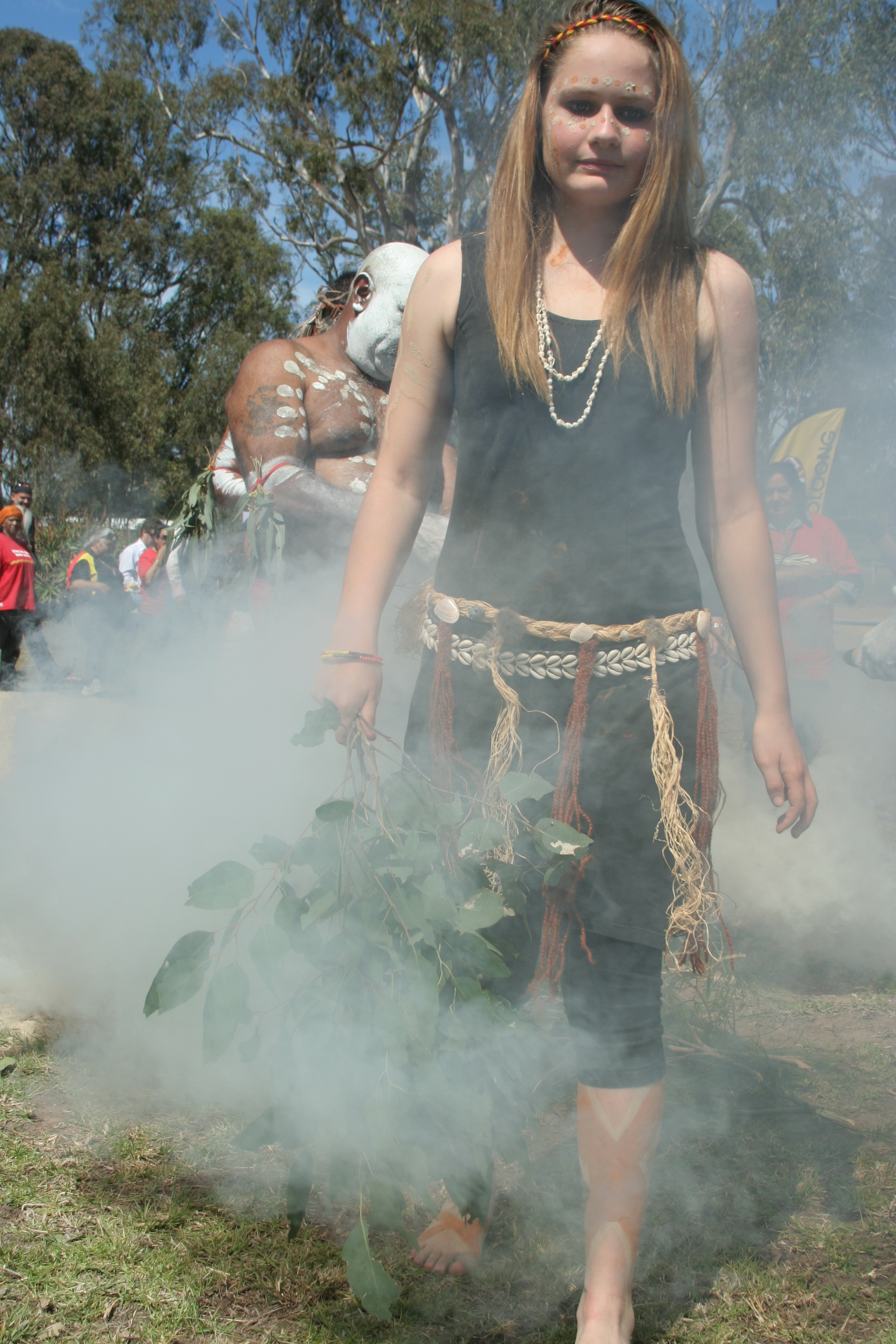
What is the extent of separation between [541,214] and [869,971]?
2.20 meters

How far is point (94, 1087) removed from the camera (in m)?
1.83

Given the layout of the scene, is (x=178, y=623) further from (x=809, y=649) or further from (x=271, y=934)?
(x=809, y=649)

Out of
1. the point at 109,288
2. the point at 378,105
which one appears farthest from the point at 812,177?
the point at 109,288

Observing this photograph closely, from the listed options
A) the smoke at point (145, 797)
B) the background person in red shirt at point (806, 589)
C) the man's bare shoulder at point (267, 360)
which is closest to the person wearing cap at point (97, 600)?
the smoke at point (145, 797)

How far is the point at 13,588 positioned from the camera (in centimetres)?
598

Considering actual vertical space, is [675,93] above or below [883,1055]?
above

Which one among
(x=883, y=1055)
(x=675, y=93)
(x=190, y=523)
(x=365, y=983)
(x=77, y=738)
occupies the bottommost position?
(x=883, y=1055)

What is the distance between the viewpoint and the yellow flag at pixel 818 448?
6906 millimetres

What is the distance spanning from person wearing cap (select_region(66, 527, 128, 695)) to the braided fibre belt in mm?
1306

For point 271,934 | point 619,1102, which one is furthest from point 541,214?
point 619,1102

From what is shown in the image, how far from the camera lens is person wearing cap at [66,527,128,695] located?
2891 mm

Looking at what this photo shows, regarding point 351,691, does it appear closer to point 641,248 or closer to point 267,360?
point 641,248

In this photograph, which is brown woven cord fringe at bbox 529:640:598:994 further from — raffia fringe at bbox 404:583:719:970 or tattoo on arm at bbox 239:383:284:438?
tattoo on arm at bbox 239:383:284:438

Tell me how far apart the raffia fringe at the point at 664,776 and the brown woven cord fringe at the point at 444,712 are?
51mm
